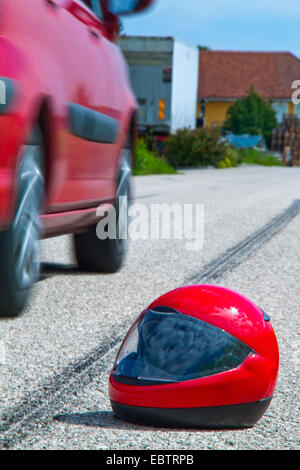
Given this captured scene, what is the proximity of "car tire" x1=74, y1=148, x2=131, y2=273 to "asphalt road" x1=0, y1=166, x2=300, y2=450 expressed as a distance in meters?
0.10

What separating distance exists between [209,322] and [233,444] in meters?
0.40

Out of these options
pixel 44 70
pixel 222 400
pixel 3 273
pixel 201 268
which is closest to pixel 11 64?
pixel 44 70

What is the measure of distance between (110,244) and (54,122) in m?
1.85

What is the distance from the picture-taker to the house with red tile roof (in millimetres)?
65375

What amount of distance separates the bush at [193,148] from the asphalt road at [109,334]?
20471 millimetres

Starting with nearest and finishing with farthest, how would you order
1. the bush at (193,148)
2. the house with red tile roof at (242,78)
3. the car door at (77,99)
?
the car door at (77,99)
the bush at (193,148)
the house with red tile roof at (242,78)

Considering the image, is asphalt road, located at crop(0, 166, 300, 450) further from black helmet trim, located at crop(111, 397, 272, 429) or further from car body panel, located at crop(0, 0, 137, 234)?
car body panel, located at crop(0, 0, 137, 234)

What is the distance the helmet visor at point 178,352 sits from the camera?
2.67 meters

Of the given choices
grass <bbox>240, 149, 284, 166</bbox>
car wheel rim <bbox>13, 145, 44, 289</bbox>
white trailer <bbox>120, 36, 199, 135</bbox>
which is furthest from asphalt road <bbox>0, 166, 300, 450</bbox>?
grass <bbox>240, 149, 284, 166</bbox>

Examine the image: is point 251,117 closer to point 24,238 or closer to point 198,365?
point 24,238

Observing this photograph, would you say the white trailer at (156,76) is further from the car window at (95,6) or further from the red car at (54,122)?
the red car at (54,122)

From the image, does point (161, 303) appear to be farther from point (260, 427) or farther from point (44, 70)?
point (44, 70)

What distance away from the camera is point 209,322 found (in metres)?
2.74

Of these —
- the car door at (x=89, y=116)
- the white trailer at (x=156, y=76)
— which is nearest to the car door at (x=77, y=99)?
the car door at (x=89, y=116)
